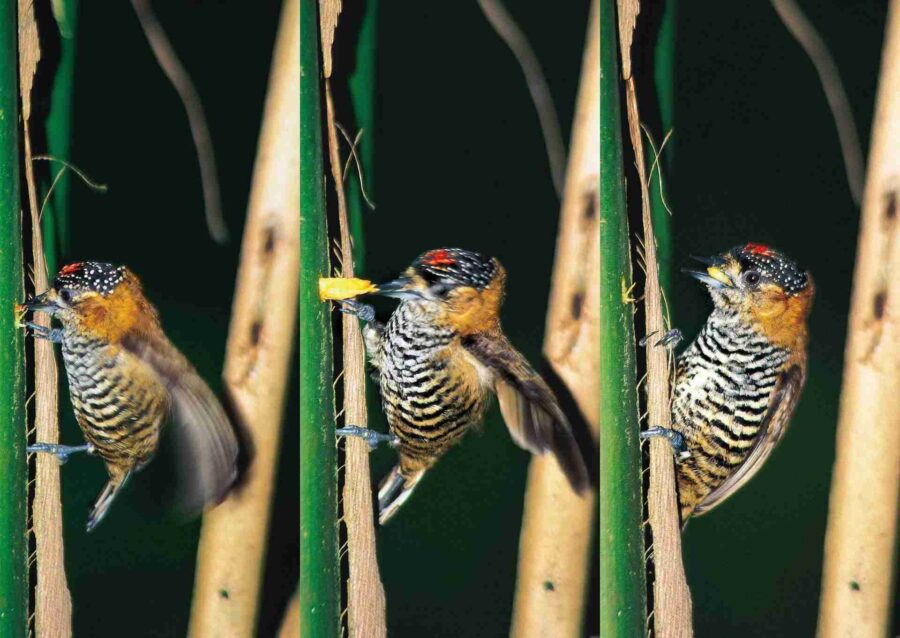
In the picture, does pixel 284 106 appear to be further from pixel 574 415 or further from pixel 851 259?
pixel 851 259

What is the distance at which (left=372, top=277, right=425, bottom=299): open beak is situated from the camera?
6.87ft

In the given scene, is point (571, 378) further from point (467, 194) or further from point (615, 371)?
point (467, 194)

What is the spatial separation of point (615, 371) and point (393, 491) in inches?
19.0

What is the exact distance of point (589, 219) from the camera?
2.16 metres

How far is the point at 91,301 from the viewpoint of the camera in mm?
2111

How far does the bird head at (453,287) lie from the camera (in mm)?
2094

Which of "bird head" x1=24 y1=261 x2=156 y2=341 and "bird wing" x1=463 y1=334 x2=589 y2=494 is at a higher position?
"bird head" x1=24 y1=261 x2=156 y2=341

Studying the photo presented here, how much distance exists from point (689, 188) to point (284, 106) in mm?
787

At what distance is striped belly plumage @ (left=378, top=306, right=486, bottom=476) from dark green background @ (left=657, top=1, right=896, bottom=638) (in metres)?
0.43

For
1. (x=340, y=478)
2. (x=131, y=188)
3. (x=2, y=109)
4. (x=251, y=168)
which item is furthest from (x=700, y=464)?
(x=2, y=109)

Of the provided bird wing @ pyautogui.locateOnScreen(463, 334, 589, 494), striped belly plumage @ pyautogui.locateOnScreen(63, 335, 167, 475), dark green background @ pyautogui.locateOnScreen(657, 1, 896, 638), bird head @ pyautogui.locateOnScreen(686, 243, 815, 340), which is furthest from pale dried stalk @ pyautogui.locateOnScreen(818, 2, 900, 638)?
striped belly plumage @ pyautogui.locateOnScreen(63, 335, 167, 475)

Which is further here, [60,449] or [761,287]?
[60,449]

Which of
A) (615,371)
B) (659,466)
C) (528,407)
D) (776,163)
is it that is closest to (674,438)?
(659,466)

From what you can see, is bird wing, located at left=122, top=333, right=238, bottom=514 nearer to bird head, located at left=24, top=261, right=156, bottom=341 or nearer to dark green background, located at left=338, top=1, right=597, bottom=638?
bird head, located at left=24, top=261, right=156, bottom=341
